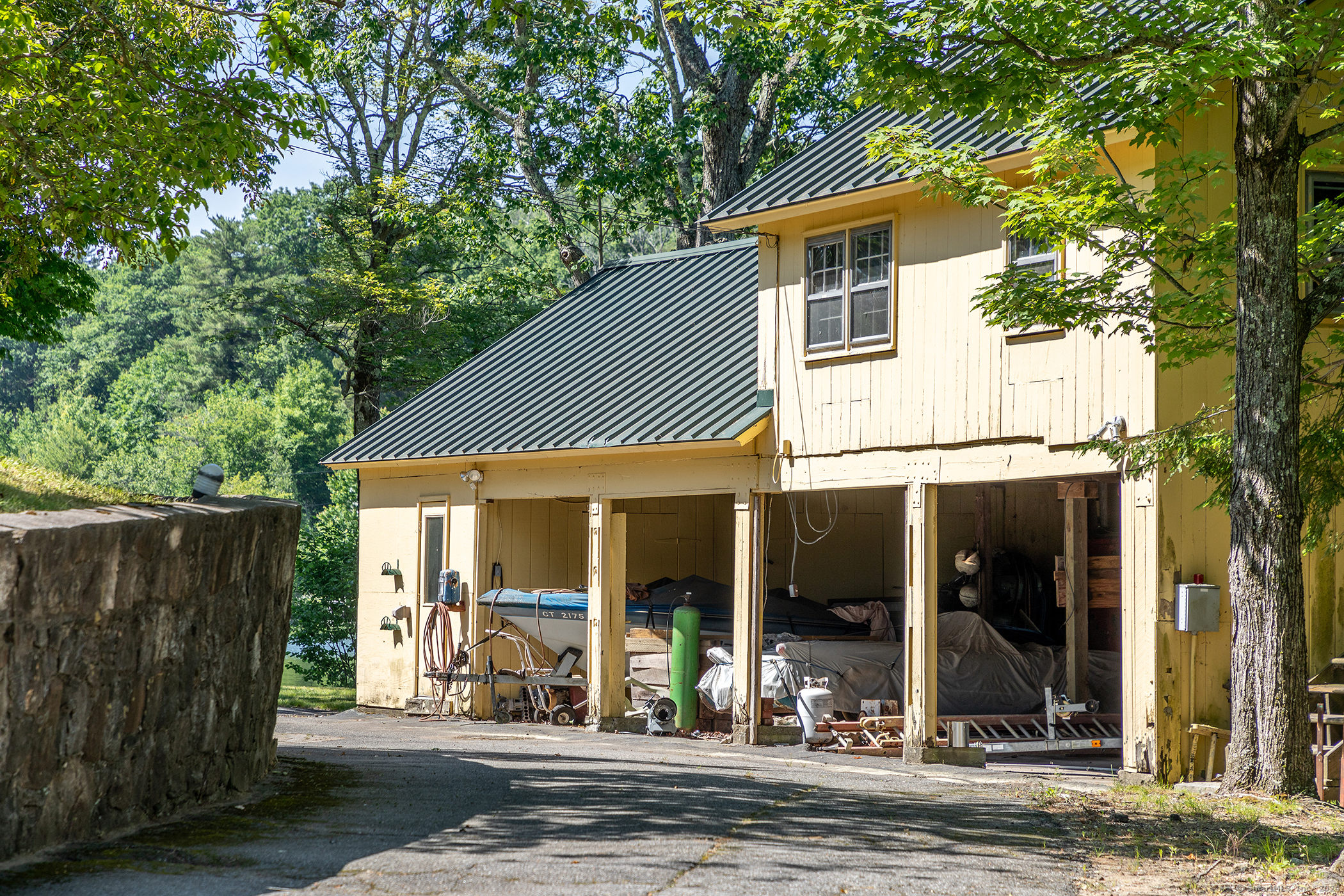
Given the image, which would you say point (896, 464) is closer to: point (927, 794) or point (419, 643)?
point (927, 794)

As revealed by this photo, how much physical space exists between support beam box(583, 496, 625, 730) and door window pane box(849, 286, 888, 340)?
14.3 feet

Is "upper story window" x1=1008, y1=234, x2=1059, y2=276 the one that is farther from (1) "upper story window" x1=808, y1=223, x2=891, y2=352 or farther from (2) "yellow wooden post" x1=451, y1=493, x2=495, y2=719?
(2) "yellow wooden post" x1=451, y1=493, x2=495, y2=719

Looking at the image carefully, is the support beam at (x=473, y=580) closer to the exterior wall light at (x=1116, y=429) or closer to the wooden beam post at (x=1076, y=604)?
the wooden beam post at (x=1076, y=604)

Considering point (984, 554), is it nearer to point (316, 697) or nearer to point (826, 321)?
point (826, 321)

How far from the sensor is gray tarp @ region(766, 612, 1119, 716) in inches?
622

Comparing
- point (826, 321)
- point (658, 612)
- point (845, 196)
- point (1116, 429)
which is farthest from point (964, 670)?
point (845, 196)

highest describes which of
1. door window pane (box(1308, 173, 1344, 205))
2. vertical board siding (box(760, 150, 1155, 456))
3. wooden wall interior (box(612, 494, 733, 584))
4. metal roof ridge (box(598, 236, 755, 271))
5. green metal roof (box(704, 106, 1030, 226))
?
metal roof ridge (box(598, 236, 755, 271))

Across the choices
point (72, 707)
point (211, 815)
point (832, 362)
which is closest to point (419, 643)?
point (832, 362)

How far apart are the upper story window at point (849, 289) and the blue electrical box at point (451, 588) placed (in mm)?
6869

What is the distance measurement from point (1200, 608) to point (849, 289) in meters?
5.13

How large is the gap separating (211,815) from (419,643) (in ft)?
40.6

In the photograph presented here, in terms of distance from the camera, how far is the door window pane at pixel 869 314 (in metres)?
14.1

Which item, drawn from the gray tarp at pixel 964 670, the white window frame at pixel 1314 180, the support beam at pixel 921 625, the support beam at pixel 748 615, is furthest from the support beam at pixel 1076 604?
the white window frame at pixel 1314 180

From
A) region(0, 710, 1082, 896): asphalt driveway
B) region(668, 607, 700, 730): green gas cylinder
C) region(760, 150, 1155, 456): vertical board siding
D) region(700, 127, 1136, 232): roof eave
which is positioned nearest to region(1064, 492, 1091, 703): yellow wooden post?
region(760, 150, 1155, 456): vertical board siding
